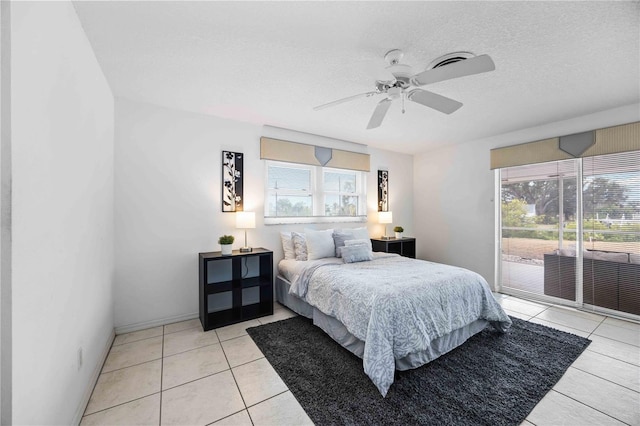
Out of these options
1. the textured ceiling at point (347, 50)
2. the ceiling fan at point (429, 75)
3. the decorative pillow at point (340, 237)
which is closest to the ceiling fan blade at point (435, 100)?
the ceiling fan at point (429, 75)

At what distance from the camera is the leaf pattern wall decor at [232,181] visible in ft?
11.4

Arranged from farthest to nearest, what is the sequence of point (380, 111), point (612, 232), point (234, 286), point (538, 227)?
point (538, 227) < point (612, 232) < point (234, 286) < point (380, 111)

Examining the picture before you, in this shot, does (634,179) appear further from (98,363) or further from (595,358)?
(98,363)

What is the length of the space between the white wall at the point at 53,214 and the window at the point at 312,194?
215 cm

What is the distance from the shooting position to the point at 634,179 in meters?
3.10

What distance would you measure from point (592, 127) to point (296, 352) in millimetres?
4529

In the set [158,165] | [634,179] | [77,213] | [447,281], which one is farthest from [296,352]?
[634,179]

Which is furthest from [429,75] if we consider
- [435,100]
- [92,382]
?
[92,382]

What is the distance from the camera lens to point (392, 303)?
207cm

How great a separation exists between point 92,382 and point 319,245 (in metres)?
2.48

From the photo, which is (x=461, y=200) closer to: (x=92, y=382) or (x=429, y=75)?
(x=429, y=75)

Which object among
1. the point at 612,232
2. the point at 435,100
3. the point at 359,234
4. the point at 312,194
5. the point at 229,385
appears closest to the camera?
the point at 229,385

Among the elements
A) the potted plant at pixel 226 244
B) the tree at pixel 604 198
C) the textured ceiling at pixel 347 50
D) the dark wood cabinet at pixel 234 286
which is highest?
the textured ceiling at pixel 347 50

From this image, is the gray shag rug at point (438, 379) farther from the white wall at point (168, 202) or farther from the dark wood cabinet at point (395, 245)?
the dark wood cabinet at point (395, 245)
